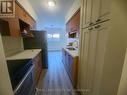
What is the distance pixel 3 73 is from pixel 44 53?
126 inches

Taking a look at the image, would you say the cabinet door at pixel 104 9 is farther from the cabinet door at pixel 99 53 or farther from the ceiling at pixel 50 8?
the ceiling at pixel 50 8

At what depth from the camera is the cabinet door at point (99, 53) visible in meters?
1.06

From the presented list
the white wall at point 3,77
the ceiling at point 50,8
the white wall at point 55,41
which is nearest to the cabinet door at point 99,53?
the white wall at point 3,77

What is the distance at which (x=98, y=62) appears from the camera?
1.21 metres

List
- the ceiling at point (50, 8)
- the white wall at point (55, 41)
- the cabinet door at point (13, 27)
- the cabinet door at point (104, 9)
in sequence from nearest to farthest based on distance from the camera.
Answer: the cabinet door at point (104, 9) < the cabinet door at point (13, 27) < the ceiling at point (50, 8) < the white wall at point (55, 41)

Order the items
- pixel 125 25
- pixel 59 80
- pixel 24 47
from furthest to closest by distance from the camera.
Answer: pixel 24 47 → pixel 59 80 → pixel 125 25

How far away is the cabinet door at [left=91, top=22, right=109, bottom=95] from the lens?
1.06m

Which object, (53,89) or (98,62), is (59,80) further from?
(98,62)

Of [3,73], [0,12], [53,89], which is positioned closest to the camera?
[3,73]

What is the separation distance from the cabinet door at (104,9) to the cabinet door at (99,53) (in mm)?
91

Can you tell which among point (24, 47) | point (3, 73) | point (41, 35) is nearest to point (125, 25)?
point (3, 73)

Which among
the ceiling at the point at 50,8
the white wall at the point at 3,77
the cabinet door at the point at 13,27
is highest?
the ceiling at the point at 50,8

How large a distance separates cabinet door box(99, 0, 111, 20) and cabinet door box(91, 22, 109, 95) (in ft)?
0.30

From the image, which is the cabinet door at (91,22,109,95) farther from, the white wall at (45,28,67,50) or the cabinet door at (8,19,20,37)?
the white wall at (45,28,67,50)
